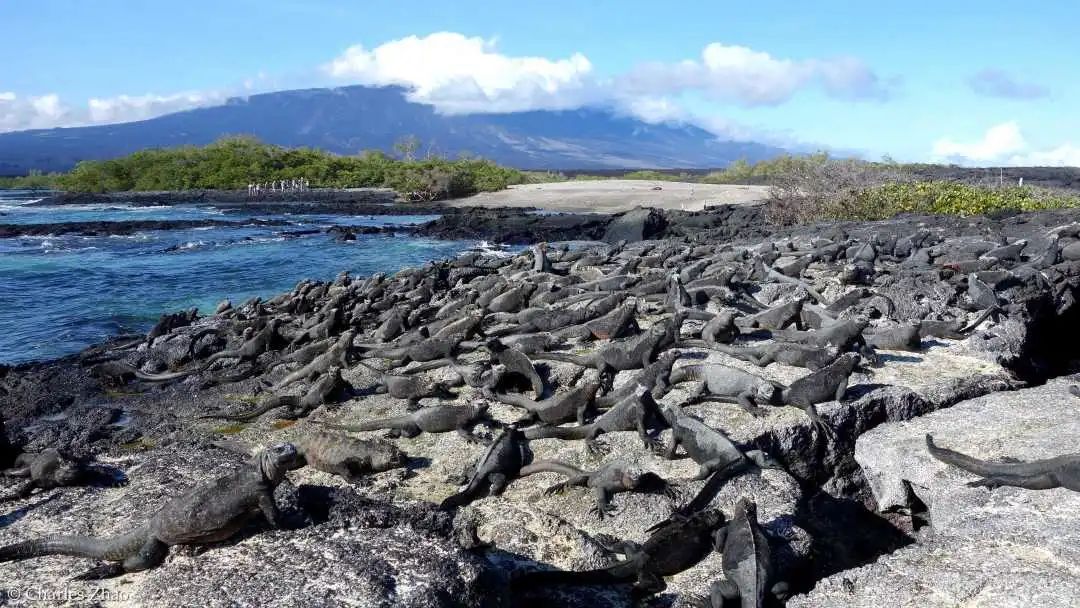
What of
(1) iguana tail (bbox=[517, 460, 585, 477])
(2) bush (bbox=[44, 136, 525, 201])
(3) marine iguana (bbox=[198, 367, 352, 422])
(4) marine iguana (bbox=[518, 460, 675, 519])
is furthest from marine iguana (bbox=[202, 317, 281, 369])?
(2) bush (bbox=[44, 136, 525, 201])

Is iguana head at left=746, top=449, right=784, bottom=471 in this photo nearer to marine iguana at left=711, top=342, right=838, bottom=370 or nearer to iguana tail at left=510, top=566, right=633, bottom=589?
iguana tail at left=510, top=566, right=633, bottom=589

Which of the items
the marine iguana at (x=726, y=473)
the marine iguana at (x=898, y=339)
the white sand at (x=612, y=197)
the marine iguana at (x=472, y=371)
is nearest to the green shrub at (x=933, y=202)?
the white sand at (x=612, y=197)

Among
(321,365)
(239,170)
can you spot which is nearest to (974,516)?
(321,365)

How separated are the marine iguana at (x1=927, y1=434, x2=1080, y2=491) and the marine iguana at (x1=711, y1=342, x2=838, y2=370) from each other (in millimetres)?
2152

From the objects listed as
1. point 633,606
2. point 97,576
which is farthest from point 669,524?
point 97,576

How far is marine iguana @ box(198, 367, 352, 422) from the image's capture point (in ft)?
25.2

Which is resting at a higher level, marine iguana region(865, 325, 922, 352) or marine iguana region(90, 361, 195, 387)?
marine iguana region(865, 325, 922, 352)

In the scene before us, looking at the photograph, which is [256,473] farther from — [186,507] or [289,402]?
[289,402]

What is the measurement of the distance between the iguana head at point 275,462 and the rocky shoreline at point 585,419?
27 centimetres

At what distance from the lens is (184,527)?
14.1 ft

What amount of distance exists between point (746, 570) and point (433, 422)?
3268 millimetres

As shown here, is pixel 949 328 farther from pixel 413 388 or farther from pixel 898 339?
pixel 413 388

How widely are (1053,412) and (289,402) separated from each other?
22.6 ft

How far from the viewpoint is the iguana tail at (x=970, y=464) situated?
527 centimetres
